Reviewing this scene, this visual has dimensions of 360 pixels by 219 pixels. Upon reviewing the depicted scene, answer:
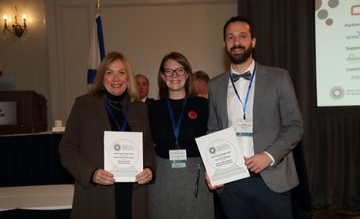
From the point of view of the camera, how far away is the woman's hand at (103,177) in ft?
7.07

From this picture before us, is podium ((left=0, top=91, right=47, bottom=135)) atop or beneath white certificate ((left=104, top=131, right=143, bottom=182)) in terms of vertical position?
atop

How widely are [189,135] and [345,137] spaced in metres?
3.43

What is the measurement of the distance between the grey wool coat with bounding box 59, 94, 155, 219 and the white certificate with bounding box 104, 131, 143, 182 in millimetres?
72

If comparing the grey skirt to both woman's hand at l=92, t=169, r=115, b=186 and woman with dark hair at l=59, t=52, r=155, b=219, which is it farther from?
woman's hand at l=92, t=169, r=115, b=186

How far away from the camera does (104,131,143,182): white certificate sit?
2.23 meters

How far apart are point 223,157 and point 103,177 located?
27.3 inches

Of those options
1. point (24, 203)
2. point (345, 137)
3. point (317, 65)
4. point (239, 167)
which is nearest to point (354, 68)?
point (317, 65)

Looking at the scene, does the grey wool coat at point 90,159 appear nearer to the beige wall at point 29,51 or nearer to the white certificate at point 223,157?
the white certificate at point 223,157

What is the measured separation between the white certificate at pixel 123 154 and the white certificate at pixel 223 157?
0.37 meters

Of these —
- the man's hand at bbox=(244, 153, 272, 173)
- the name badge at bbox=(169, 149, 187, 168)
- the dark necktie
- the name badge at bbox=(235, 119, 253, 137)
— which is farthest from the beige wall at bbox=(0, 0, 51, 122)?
the man's hand at bbox=(244, 153, 272, 173)

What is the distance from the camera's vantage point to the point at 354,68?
4723mm

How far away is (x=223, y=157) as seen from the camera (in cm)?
225

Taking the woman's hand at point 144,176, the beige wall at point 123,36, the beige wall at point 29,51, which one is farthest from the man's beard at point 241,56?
the beige wall at point 29,51

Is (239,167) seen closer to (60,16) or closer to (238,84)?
(238,84)
